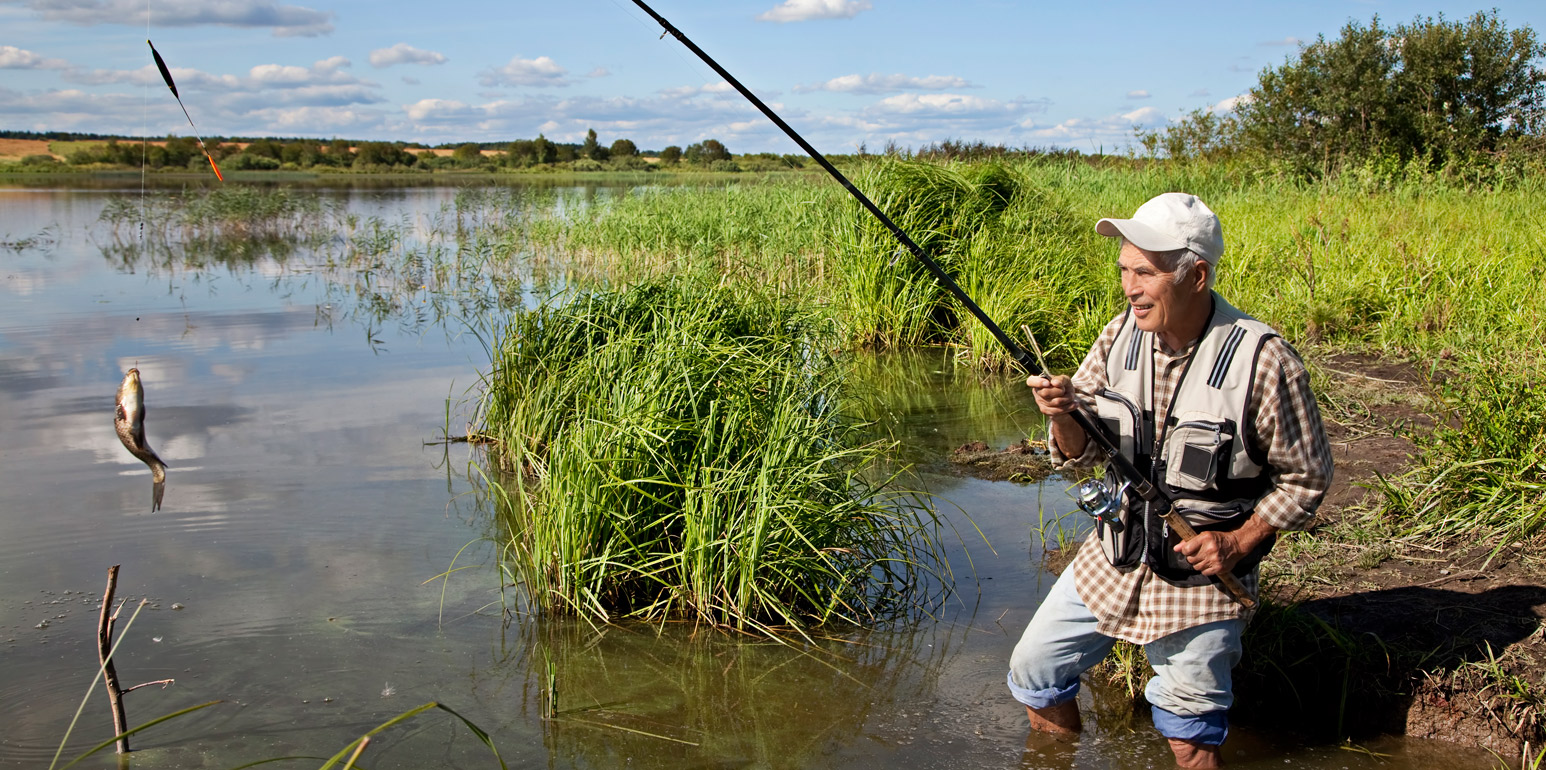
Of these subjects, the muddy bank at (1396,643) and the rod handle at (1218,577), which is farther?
the muddy bank at (1396,643)

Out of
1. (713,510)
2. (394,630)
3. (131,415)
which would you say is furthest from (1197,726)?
(394,630)

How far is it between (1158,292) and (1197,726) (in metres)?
1.13

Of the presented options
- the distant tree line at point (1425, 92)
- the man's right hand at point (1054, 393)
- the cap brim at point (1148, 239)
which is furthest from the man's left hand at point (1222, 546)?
the distant tree line at point (1425, 92)

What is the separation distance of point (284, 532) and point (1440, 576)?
5348mm

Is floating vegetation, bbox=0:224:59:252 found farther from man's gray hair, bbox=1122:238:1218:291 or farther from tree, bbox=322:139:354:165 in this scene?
tree, bbox=322:139:354:165

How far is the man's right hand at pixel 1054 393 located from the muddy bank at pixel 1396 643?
1472mm

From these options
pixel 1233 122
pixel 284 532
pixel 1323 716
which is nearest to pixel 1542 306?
pixel 1323 716

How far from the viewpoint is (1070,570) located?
2926 millimetres

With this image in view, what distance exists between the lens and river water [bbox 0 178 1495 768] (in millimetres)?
3447

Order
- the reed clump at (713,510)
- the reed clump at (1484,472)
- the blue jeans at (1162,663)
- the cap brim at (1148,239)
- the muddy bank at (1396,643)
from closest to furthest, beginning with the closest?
the cap brim at (1148,239), the blue jeans at (1162,663), the muddy bank at (1396,643), the reed clump at (1484,472), the reed clump at (713,510)

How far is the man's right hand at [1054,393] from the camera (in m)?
2.57

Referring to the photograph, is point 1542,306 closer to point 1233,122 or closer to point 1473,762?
point 1473,762

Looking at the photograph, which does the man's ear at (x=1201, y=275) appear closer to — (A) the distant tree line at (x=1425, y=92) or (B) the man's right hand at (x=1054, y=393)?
(B) the man's right hand at (x=1054, y=393)

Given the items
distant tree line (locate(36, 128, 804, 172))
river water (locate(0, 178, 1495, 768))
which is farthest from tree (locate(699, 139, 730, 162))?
river water (locate(0, 178, 1495, 768))
